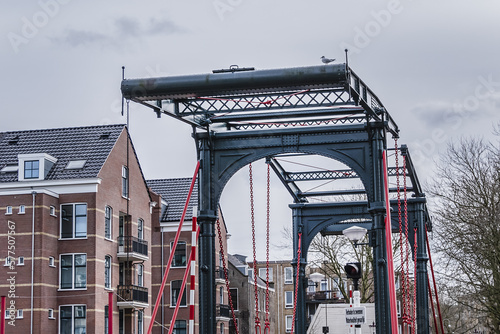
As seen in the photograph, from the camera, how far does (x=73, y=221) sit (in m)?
38.3

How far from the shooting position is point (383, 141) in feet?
59.4

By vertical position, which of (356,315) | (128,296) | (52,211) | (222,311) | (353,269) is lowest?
(356,315)

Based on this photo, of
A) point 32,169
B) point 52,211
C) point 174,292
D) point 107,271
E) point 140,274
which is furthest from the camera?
point 174,292

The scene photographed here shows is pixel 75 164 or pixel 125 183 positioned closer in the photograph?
pixel 75 164

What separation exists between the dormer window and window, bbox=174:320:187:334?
43.1 ft

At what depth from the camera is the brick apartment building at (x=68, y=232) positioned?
3659cm

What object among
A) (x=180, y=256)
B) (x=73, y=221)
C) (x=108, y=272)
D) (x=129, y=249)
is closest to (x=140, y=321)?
(x=129, y=249)

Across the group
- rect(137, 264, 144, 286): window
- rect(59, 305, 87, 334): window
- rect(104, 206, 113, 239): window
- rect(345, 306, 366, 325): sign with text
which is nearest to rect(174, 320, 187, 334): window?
rect(137, 264, 144, 286): window

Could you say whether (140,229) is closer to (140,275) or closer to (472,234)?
(140,275)

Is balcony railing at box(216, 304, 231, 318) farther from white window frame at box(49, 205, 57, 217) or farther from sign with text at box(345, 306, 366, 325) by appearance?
sign with text at box(345, 306, 366, 325)

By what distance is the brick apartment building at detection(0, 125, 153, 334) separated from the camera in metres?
36.6

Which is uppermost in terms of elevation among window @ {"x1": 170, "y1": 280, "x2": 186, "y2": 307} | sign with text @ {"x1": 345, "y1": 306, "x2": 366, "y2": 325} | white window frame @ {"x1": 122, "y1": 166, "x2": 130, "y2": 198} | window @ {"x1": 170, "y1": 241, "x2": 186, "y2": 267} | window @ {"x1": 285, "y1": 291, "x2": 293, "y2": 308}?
white window frame @ {"x1": 122, "y1": 166, "x2": 130, "y2": 198}

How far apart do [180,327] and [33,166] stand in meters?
14.0

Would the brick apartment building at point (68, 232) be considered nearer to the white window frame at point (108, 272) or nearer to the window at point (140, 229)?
the white window frame at point (108, 272)
